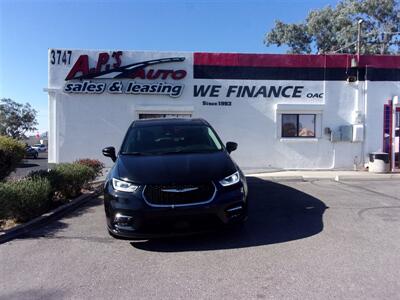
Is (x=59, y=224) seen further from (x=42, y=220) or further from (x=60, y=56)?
(x=60, y=56)

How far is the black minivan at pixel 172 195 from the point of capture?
510 cm

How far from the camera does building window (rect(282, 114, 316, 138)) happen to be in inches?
573

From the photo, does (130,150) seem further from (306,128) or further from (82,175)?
(306,128)

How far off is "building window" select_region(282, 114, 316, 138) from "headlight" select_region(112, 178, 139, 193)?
9976 mm

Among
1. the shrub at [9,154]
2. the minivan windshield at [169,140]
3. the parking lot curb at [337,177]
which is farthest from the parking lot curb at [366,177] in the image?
the shrub at [9,154]

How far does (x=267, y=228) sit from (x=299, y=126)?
8.90 meters

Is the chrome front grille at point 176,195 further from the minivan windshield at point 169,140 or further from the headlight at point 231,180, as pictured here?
the minivan windshield at point 169,140

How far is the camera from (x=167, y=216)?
5055mm

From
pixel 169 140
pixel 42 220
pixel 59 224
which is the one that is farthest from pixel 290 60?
pixel 42 220

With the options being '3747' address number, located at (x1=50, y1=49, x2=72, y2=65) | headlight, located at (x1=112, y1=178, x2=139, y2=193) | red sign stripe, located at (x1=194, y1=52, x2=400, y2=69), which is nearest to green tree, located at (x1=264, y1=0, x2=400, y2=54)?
red sign stripe, located at (x1=194, y1=52, x2=400, y2=69)

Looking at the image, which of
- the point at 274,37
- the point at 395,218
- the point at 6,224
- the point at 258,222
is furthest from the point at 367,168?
the point at 274,37

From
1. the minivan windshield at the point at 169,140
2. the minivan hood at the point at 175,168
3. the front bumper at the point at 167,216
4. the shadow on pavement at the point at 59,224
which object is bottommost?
the shadow on pavement at the point at 59,224

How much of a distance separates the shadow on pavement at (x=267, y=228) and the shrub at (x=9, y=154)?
438 cm

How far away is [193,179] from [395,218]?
389 cm
